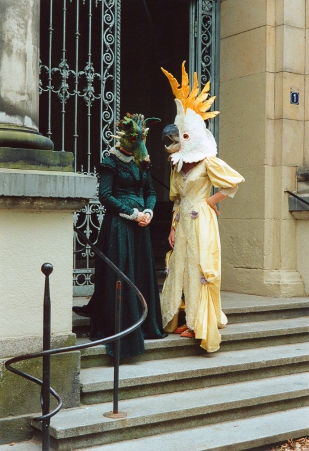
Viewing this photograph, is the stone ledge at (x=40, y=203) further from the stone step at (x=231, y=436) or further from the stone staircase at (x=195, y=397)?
the stone step at (x=231, y=436)

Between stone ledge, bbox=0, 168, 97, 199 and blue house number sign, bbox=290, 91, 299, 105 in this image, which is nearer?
stone ledge, bbox=0, 168, 97, 199

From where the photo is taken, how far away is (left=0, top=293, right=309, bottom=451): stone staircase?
15.1ft

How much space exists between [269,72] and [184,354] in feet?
13.3

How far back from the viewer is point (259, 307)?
718 centimetres

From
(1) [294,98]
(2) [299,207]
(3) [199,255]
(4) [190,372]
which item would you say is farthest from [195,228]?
(1) [294,98]

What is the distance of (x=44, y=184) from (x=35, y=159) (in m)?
0.27

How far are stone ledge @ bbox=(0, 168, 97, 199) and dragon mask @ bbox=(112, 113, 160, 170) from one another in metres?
0.94

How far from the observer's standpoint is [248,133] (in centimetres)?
847

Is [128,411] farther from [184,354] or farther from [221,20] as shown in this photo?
[221,20]

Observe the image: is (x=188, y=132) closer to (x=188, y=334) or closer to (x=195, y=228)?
(x=195, y=228)

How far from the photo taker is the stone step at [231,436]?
4.57 meters

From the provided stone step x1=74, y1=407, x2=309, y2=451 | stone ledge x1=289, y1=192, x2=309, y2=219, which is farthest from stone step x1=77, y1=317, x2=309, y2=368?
stone ledge x1=289, y1=192, x2=309, y2=219

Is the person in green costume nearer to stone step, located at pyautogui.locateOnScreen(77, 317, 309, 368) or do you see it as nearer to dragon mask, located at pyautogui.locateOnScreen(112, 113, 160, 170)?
dragon mask, located at pyautogui.locateOnScreen(112, 113, 160, 170)

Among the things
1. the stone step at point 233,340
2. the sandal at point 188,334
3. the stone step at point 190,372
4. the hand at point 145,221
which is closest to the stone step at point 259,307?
the stone step at point 233,340
